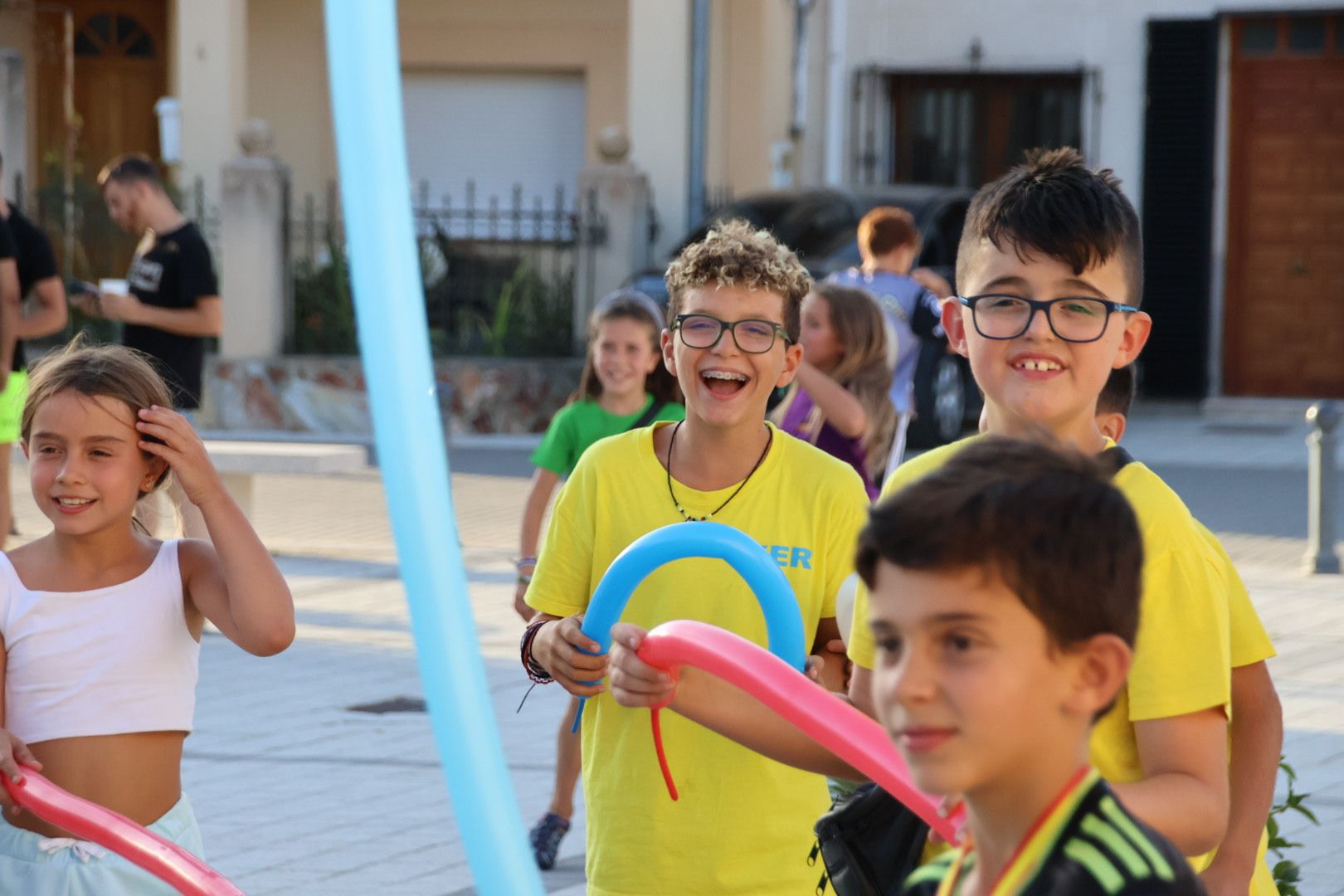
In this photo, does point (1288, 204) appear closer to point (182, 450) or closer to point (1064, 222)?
point (182, 450)

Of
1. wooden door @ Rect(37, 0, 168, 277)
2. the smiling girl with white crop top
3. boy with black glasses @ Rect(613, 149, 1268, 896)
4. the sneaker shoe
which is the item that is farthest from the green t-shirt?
wooden door @ Rect(37, 0, 168, 277)

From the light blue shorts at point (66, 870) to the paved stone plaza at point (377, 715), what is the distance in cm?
176

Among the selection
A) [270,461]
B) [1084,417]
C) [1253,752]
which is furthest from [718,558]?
[270,461]

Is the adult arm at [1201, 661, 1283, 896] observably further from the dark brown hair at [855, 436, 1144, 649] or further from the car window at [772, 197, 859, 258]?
the car window at [772, 197, 859, 258]

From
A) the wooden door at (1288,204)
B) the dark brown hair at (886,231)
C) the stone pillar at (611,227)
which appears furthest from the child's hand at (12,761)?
the wooden door at (1288,204)

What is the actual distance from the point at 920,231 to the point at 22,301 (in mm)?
9307

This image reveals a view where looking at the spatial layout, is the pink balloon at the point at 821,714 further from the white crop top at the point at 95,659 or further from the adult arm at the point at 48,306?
the adult arm at the point at 48,306

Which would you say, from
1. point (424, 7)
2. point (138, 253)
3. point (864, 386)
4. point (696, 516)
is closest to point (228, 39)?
point (424, 7)

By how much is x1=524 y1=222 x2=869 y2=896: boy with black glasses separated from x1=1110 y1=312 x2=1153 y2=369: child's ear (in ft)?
2.69

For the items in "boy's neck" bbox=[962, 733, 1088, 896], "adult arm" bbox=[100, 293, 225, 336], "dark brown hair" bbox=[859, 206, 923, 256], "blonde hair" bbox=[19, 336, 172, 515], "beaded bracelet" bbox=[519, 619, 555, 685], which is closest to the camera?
"boy's neck" bbox=[962, 733, 1088, 896]

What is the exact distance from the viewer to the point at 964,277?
282 centimetres

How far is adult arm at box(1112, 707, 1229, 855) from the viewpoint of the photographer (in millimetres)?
2265

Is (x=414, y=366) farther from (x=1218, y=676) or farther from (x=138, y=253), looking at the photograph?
(x=138, y=253)

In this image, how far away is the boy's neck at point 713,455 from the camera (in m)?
3.62
